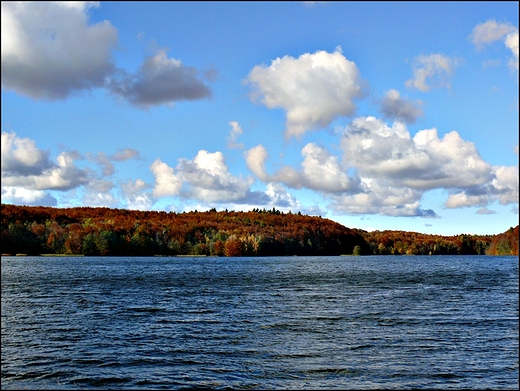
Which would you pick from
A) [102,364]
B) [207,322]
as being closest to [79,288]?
[207,322]

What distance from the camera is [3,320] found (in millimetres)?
40312

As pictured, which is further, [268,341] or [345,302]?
[345,302]

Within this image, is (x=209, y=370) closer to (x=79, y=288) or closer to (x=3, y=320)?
(x=3, y=320)

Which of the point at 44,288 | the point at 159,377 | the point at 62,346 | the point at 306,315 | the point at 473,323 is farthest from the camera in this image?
the point at 44,288

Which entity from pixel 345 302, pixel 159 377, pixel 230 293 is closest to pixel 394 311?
pixel 345 302

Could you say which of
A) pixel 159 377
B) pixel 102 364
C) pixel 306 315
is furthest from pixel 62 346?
pixel 306 315

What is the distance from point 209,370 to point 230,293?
39080 millimetres

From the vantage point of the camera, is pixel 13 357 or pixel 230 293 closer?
pixel 13 357

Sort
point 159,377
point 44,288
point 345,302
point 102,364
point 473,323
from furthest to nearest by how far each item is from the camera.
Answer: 1. point 44,288
2. point 345,302
3. point 473,323
4. point 102,364
5. point 159,377

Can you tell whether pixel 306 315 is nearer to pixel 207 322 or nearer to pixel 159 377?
pixel 207 322

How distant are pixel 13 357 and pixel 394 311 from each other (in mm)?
32056

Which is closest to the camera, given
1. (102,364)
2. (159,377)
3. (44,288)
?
(159,377)

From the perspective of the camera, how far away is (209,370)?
82.8ft

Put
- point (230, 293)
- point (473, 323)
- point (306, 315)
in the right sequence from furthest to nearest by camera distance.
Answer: point (230, 293) < point (306, 315) < point (473, 323)
